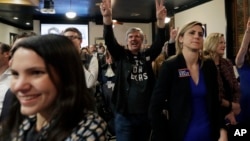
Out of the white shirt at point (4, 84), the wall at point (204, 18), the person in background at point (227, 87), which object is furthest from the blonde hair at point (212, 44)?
the wall at point (204, 18)

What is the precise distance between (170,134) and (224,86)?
42.0 inches

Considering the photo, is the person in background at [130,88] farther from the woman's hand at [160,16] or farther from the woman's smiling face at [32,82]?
the woman's smiling face at [32,82]

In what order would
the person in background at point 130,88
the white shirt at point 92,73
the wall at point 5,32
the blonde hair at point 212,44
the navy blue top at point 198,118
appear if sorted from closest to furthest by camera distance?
the navy blue top at point 198,118 < the white shirt at point 92,73 < the person in background at point 130,88 < the blonde hair at point 212,44 < the wall at point 5,32

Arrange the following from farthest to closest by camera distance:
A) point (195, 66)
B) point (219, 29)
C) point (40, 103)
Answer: point (219, 29) → point (195, 66) → point (40, 103)

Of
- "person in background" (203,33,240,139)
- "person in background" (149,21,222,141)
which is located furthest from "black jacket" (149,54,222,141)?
"person in background" (203,33,240,139)

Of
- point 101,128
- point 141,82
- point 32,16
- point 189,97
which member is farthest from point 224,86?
point 32,16

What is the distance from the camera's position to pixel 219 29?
7.83m

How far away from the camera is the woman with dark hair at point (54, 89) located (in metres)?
0.93

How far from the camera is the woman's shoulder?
3.10ft

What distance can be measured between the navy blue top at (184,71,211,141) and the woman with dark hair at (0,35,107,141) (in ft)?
3.57

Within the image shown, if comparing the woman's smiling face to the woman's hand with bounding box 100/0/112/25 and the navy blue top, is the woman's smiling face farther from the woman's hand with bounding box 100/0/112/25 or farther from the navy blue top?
the woman's hand with bounding box 100/0/112/25

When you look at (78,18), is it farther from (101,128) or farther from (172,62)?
(101,128)

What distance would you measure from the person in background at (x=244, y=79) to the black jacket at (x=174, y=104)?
1.08 meters

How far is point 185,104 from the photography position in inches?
77.6
